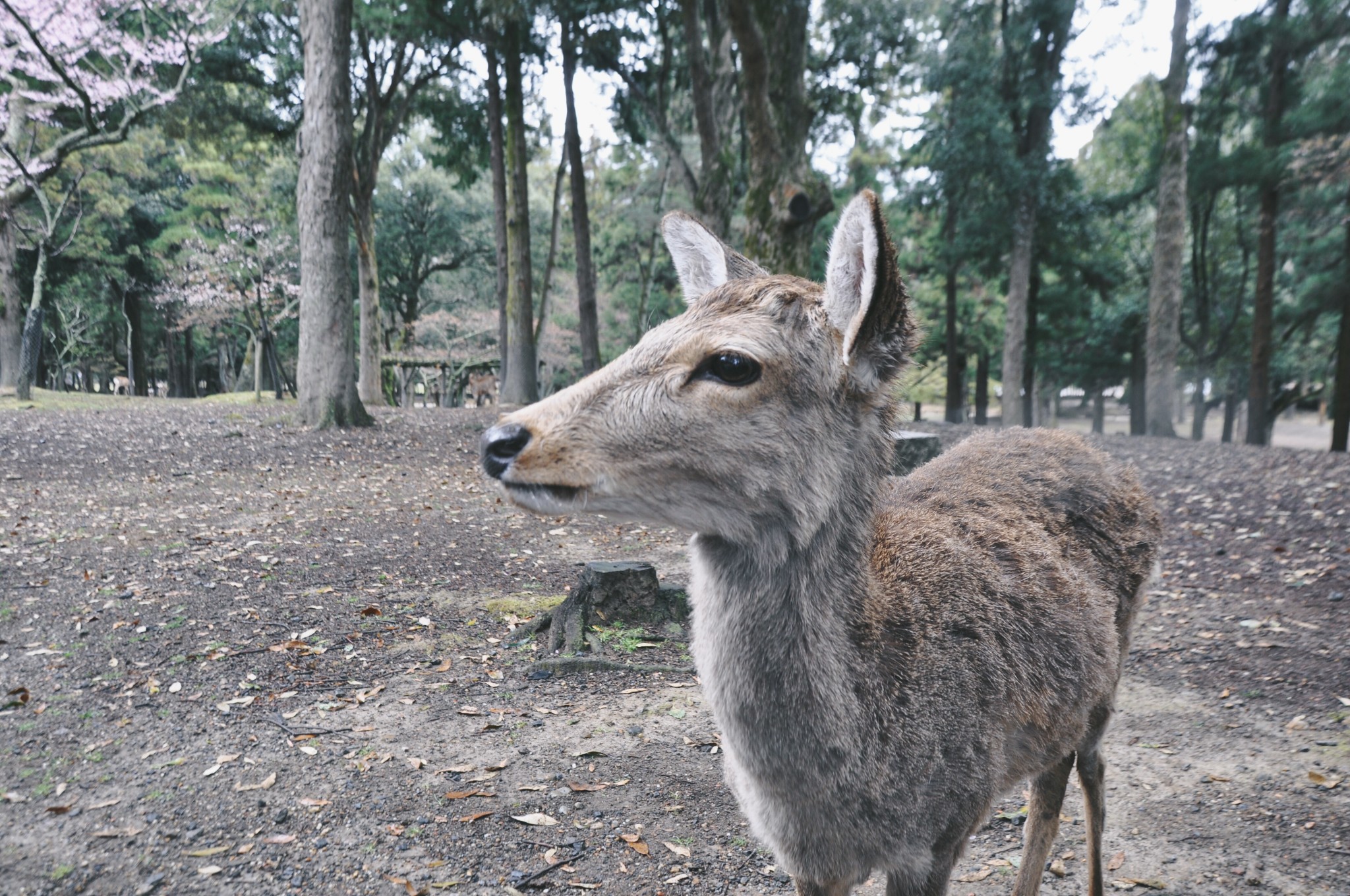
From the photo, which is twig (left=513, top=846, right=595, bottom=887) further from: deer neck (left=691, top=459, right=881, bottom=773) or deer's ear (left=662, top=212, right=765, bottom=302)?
deer's ear (left=662, top=212, right=765, bottom=302)

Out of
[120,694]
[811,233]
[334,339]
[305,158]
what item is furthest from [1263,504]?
[305,158]

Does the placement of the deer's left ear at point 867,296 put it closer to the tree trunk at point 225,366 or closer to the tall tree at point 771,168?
the tall tree at point 771,168

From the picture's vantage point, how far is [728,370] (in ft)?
6.70

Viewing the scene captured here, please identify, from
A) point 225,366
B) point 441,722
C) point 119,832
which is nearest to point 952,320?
point 441,722

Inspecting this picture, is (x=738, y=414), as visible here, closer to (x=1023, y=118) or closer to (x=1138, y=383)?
(x=1023, y=118)

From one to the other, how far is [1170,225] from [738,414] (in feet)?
66.0

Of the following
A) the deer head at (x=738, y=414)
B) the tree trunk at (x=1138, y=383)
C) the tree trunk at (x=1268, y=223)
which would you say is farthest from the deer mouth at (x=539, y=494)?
the tree trunk at (x=1138, y=383)

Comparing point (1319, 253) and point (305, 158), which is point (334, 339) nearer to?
point (305, 158)

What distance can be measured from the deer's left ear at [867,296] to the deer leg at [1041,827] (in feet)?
6.44

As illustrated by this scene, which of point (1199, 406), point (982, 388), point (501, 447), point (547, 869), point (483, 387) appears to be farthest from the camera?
point (483, 387)

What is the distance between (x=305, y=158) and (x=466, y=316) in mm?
19499

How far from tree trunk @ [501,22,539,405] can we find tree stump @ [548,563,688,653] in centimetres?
1314

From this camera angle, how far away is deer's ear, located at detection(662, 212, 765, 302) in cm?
252

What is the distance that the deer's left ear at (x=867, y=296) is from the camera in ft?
6.23
